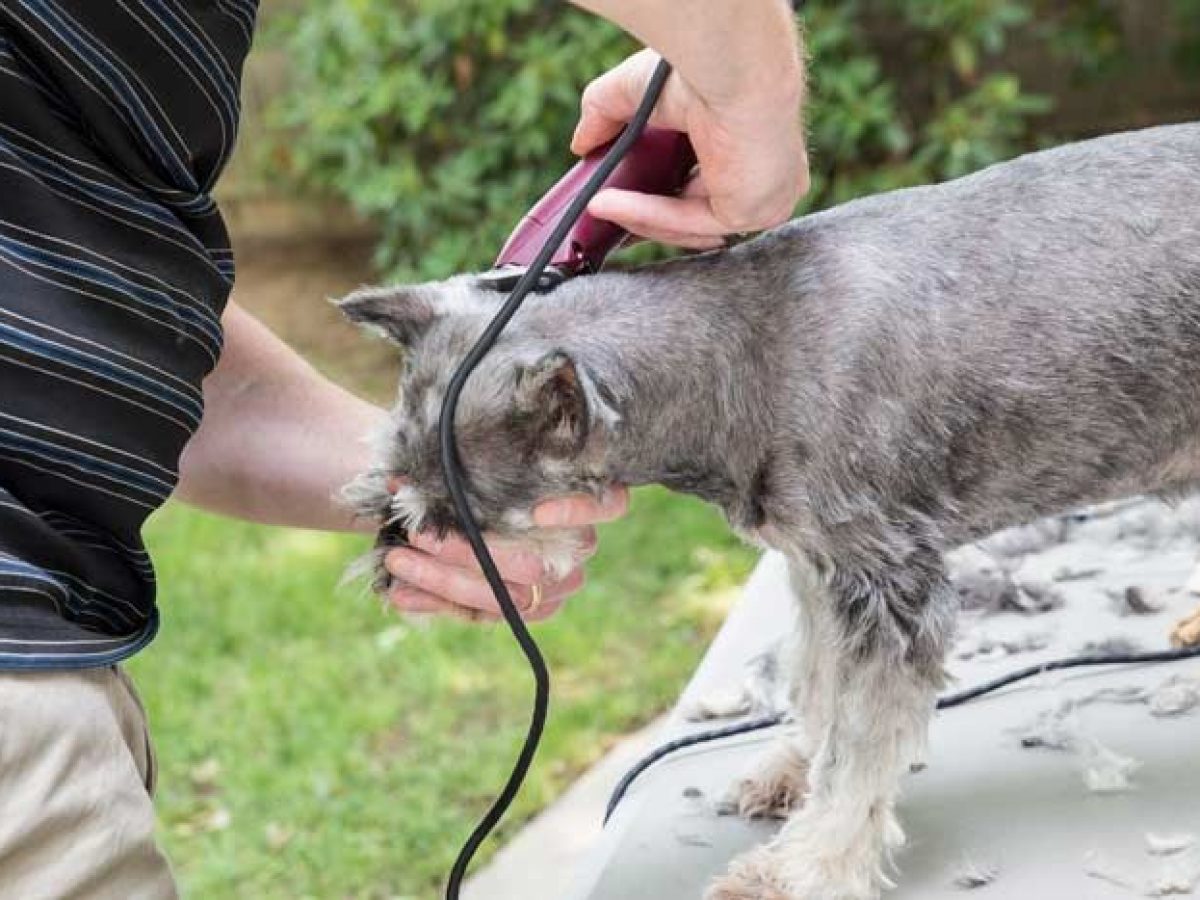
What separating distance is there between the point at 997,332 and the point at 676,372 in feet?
1.35

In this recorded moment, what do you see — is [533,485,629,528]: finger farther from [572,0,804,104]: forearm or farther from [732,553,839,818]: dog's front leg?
[572,0,804,104]: forearm

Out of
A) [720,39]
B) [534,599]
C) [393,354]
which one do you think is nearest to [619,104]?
[720,39]

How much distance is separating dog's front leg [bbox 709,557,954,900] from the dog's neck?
7.6 inches

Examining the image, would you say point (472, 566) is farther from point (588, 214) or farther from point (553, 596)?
point (588, 214)

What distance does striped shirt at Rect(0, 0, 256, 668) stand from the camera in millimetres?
1715

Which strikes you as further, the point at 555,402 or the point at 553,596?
the point at 553,596

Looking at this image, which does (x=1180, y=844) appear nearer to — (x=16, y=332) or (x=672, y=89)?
(x=672, y=89)

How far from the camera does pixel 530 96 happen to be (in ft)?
21.2

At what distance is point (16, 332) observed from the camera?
5.61 ft

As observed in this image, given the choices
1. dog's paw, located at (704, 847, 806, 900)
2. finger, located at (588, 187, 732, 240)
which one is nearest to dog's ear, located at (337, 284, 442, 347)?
finger, located at (588, 187, 732, 240)

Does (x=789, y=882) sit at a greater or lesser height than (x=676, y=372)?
lesser

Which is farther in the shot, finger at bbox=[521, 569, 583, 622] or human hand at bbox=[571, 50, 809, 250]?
finger at bbox=[521, 569, 583, 622]

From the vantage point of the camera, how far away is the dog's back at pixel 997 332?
203cm

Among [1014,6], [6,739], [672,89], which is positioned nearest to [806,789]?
[672,89]
